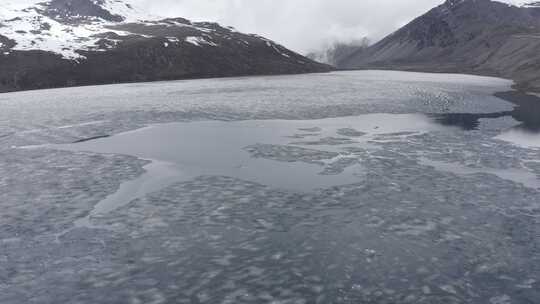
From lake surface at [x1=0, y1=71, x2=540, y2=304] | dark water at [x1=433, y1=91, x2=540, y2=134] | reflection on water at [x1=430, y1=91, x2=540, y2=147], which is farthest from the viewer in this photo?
dark water at [x1=433, y1=91, x2=540, y2=134]

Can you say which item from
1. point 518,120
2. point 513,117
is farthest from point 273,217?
point 513,117

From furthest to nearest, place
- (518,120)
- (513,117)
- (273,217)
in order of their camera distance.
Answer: (513,117) → (518,120) → (273,217)

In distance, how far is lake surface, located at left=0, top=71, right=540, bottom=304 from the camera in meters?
15.0

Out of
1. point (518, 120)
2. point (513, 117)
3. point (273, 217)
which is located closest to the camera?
point (273, 217)

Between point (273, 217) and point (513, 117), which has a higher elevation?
point (513, 117)

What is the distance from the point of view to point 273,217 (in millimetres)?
20875

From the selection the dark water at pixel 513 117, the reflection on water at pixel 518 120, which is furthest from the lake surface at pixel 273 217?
the dark water at pixel 513 117

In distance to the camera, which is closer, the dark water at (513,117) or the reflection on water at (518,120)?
the reflection on water at (518,120)

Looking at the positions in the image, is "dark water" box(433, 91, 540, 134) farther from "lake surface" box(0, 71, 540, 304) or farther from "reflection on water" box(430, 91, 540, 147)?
"lake surface" box(0, 71, 540, 304)

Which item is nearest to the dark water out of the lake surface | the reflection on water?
the reflection on water

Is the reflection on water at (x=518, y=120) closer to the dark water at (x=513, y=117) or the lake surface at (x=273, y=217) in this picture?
the dark water at (x=513, y=117)

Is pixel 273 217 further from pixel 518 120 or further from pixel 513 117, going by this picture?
pixel 513 117

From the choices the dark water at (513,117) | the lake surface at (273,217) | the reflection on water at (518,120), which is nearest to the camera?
the lake surface at (273,217)

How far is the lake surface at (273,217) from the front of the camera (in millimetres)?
15039
